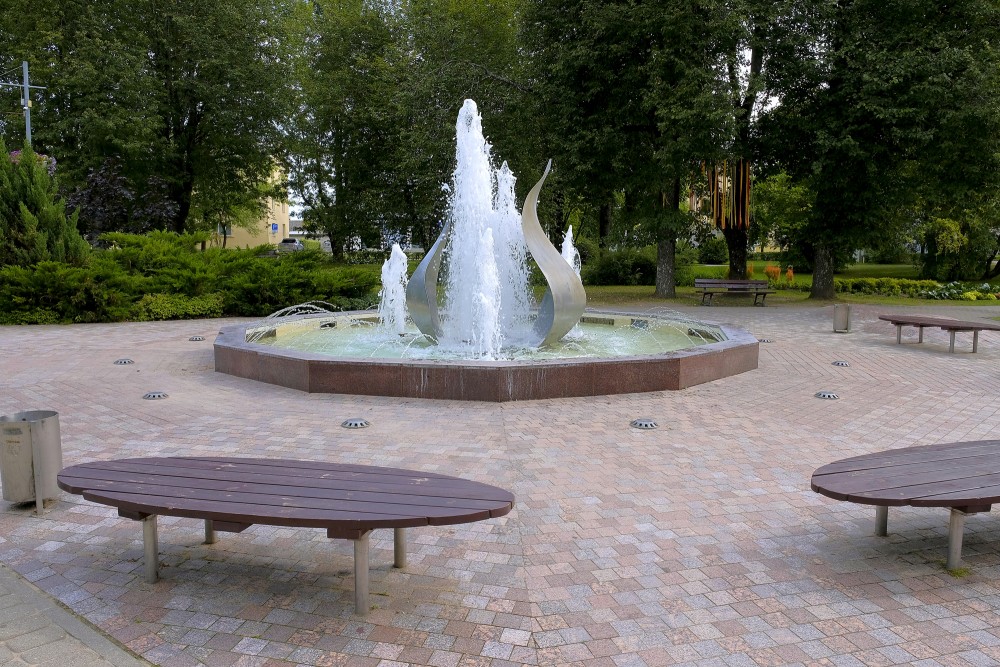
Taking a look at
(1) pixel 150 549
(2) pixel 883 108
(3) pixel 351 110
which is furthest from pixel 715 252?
(1) pixel 150 549

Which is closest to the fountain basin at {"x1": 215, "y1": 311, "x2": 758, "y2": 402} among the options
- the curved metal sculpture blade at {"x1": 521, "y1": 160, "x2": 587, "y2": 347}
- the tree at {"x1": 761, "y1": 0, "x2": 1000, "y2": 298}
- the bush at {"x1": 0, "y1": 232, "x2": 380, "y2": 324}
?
the curved metal sculpture blade at {"x1": 521, "y1": 160, "x2": 587, "y2": 347}

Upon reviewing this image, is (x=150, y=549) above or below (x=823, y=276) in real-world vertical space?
below

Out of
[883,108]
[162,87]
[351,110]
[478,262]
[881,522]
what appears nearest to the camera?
[881,522]

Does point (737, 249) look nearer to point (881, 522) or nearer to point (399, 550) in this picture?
point (881, 522)

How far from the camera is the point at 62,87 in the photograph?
23.4 m

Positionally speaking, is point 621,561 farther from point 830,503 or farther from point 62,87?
point 62,87

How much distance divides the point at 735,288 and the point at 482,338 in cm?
1293

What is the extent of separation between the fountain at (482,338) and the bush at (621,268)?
1439 cm

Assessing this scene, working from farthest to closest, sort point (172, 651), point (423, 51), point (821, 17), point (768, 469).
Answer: point (423, 51) < point (821, 17) < point (768, 469) < point (172, 651)

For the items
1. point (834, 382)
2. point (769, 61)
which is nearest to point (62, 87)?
point (769, 61)

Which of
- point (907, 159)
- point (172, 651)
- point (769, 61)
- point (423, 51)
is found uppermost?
point (423, 51)

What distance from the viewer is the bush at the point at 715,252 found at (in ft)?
137

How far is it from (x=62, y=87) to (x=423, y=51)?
1187cm

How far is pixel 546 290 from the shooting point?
32.6 feet
